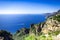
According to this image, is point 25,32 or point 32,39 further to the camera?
point 25,32

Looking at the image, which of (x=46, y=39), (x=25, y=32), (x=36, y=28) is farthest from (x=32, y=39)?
(x=25, y=32)

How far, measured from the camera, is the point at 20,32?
67188 mm

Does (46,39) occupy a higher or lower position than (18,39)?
higher

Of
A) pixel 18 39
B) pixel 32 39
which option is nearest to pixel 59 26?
pixel 32 39

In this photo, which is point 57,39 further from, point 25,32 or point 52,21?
point 25,32

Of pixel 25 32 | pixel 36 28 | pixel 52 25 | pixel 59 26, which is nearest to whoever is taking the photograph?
pixel 59 26

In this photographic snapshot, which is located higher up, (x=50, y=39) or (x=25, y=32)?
(x=50, y=39)

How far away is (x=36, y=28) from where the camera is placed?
5503 cm

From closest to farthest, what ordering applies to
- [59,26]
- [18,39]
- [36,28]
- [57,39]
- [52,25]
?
[57,39] → [59,26] → [52,25] → [36,28] → [18,39]

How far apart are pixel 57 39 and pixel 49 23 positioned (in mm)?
24078

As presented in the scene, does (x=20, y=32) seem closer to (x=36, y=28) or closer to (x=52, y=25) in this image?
(x=36, y=28)

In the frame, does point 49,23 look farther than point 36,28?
No

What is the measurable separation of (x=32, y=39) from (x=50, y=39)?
2.39 metres

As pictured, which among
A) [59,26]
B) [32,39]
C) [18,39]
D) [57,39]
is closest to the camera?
[57,39]
